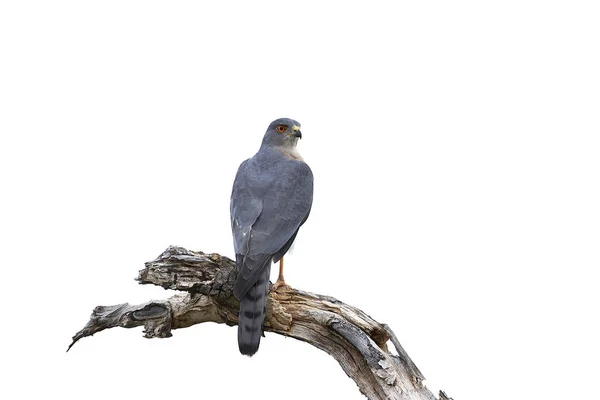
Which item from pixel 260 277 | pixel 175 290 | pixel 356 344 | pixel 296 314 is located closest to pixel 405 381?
pixel 356 344

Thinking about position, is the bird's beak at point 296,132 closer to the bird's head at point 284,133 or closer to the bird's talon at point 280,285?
the bird's head at point 284,133

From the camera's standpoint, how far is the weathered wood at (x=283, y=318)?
22.0ft

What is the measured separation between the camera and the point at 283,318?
7.06m

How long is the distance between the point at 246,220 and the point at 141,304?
1313 millimetres

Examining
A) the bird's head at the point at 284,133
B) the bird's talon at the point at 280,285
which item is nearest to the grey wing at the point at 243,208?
the bird's head at the point at 284,133

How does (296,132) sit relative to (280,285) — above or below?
above

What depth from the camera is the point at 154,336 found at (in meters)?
7.11

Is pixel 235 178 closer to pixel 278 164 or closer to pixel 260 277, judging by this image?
pixel 278 164

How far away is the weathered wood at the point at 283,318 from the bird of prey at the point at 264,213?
0.81 ft

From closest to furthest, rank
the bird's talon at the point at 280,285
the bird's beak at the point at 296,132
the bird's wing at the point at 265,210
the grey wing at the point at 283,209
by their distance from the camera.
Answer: the bird's wing at the point at 265,210, the grey wing at the point at 283,209, the bird's talon at the point at 280,285, the bird's beak at the point at 296,132

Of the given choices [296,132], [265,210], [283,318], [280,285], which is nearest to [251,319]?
[283,318]

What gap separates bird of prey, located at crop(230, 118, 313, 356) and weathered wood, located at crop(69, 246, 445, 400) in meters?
0.25

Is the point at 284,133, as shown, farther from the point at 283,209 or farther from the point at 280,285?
the point at 280,285

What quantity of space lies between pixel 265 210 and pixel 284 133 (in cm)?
115
